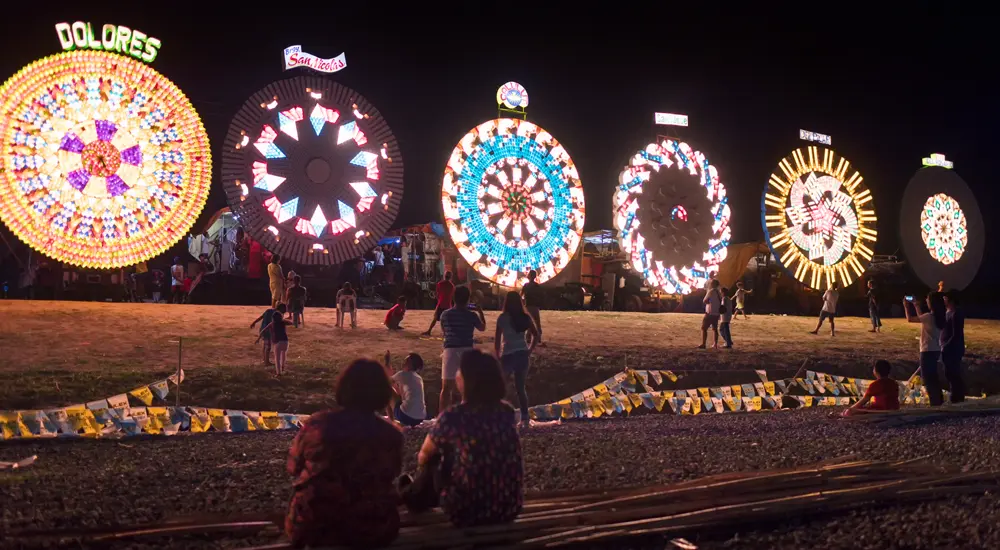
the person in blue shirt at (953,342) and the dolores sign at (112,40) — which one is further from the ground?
the dolores sign at (112,40)

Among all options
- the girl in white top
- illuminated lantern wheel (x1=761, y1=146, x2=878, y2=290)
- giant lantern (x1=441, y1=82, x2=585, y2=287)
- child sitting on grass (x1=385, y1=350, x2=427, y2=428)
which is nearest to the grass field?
child sitting on grass (x1=385, y1=350, x2=427, y2=428)

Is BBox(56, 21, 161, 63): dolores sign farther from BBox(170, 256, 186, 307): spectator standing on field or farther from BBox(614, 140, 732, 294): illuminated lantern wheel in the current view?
BBox(614, 140, 732, 294): illuminated lantern wheel

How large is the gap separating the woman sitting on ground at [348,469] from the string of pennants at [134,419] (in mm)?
6816

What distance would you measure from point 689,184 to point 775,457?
83.9ft

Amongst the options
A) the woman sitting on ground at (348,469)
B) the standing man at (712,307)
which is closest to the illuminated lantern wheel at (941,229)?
the standing man at (712,307)

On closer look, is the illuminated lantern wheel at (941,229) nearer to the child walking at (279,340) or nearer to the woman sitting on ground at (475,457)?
the child walking at (279,340)

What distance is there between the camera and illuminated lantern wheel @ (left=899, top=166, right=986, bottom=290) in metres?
37.7

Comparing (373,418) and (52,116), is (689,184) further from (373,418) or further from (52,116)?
(373,418)

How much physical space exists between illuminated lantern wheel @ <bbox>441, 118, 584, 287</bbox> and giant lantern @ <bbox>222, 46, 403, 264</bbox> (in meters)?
2.55

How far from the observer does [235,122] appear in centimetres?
2147

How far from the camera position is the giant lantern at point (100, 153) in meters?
19.5

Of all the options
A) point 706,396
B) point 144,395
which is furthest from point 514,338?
point 706,396

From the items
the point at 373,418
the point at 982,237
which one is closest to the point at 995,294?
the point at 982,237

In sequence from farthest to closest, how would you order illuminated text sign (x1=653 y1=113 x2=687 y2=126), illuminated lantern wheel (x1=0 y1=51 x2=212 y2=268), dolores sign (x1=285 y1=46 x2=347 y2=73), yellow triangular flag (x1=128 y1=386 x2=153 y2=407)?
illuminated text sign (x1=653 y1=113 x2=687 y2=126) → dolores sign (x1=285 y1=46 x2=347 y2=73) → illuminated lantern wheel (x1=0 y1=51 x2=212 y2=268) → yellow triangular flag (x1=128 y1=386 x2=153 y2=407)
